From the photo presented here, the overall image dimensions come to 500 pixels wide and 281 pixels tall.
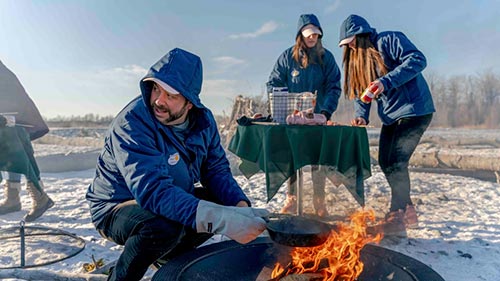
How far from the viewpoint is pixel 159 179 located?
1.71 metres

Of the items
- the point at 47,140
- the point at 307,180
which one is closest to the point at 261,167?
the point at 307,180

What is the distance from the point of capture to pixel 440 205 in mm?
4504

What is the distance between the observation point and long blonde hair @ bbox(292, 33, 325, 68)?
3.76 meters

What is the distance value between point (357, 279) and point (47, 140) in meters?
11.5

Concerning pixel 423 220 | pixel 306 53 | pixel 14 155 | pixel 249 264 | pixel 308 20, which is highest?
pixel 308 20

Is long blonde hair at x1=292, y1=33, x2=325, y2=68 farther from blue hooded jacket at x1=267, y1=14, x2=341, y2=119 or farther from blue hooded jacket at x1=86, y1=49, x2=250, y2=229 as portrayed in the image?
blue hooded jacket at x1=86, y1=49, x2=250, y2=229

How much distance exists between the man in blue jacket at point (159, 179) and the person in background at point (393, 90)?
1632mm

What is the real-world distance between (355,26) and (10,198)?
3870 mm

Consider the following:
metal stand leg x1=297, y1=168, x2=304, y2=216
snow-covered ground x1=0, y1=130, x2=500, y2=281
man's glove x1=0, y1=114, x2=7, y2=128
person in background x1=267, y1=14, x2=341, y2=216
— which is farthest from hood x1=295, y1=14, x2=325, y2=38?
man's glove x1=0, y1=114, x2=7, y2=128

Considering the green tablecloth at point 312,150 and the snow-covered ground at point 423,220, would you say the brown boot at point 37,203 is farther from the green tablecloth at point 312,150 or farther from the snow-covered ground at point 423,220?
the green tablecloth at point 312,150

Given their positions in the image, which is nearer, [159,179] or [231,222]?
[231,222]

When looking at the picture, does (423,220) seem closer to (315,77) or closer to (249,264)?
(315,77)

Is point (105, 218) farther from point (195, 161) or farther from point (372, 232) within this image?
point (372, 232)

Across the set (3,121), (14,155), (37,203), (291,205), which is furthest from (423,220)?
(3,121)
